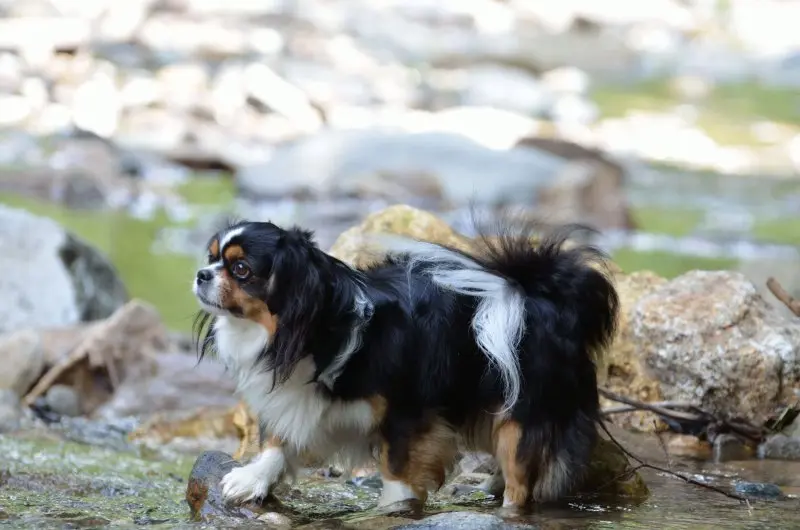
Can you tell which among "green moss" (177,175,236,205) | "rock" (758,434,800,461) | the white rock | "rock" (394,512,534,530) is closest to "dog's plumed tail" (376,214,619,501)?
"rock" (394,512,534,530)

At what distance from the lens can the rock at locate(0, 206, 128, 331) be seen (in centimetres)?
852

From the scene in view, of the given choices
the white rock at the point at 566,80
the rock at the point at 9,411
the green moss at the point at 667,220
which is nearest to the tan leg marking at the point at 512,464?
the rock at the point at 9,411

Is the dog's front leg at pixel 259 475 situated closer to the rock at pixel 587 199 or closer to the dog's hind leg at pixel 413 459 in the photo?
the dog's hind leg at pixel 413 459

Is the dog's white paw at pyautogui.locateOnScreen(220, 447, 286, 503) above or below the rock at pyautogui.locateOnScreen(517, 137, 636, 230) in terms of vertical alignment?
below

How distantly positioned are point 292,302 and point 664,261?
10.0 meters

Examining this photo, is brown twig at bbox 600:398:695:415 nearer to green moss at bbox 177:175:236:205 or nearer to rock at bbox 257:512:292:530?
rock at bbox 257:512:292:530

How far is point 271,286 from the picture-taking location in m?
3.68

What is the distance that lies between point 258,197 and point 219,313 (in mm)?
11551

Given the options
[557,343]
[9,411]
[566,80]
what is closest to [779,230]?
[566,80]

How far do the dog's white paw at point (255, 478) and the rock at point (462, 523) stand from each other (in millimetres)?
552

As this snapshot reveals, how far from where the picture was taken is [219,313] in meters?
3.72

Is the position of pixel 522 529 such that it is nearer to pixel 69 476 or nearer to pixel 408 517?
pixel 408 517

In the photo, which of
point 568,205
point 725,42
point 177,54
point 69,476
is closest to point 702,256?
point 568,205

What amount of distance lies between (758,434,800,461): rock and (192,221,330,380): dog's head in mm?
2347
